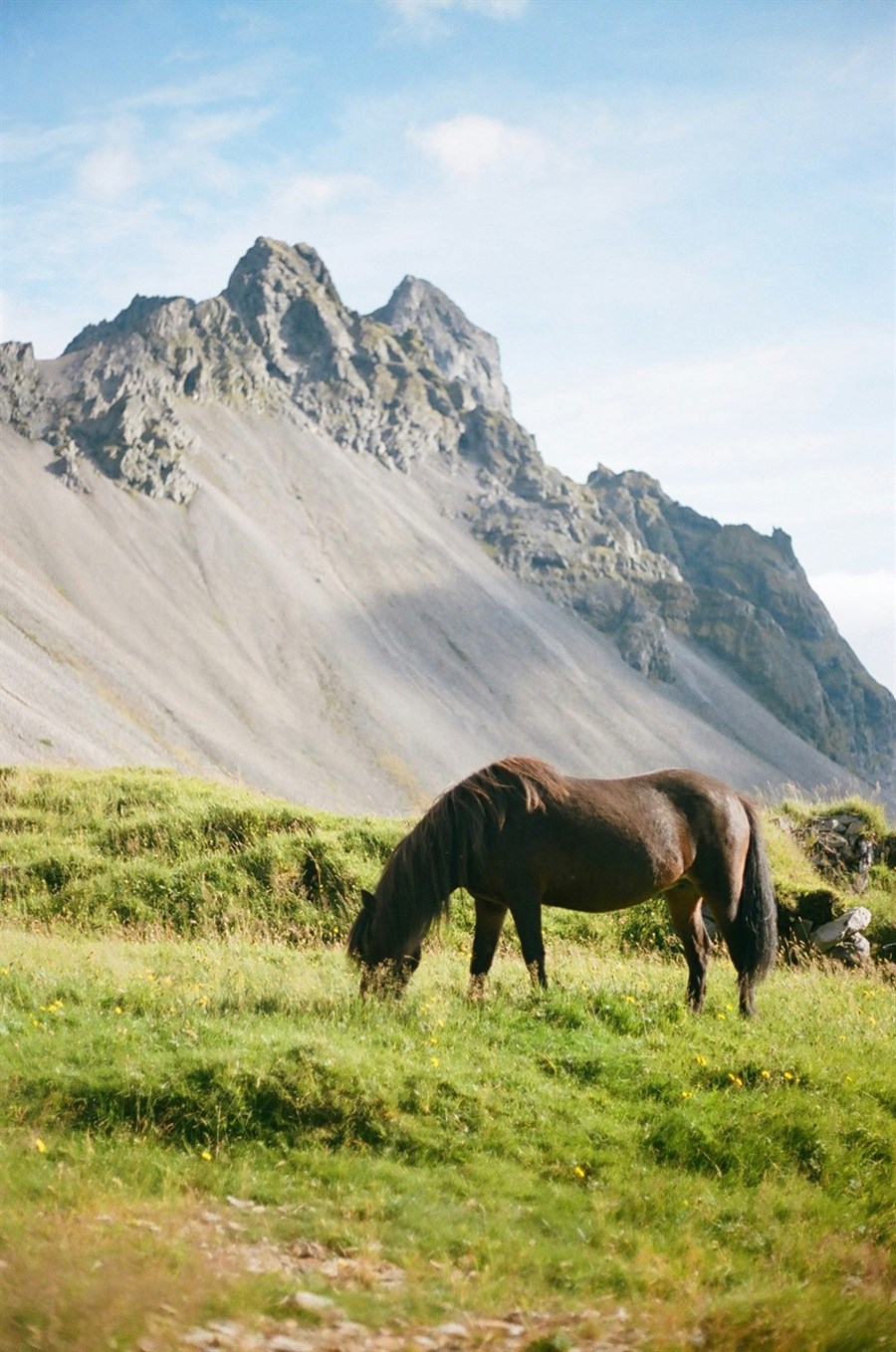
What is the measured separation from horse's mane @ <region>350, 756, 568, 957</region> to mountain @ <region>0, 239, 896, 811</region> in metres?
59.1

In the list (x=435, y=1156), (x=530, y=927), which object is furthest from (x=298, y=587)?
(x=435, y=1156)

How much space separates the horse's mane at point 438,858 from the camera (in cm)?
1109

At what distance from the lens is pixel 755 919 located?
12.5m

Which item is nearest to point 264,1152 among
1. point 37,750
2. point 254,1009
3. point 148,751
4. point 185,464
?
point 254,1009

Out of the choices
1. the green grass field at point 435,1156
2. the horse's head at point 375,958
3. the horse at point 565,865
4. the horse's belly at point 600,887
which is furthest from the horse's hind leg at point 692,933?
the horse's head at point 375,958

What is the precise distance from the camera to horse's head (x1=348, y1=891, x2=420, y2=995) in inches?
427

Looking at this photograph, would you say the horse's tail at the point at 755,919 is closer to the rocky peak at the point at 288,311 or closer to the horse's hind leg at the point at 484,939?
the horse's hind leg at the point at 484,939

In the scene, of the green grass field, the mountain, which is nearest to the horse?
the green grass field

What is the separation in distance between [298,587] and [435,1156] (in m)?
125

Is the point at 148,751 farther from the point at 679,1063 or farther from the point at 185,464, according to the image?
the point at 679,1063

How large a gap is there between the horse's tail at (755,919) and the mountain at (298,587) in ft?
195

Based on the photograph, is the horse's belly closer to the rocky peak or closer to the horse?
the horse

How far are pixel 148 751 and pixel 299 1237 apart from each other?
77.4m

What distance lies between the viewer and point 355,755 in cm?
10956
